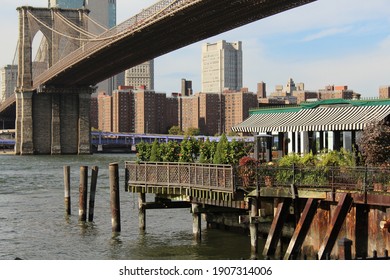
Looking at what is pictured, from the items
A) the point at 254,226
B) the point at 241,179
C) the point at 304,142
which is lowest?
the point at 254,226

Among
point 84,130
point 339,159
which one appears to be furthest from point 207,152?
point 84,130

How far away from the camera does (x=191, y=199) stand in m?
27.1

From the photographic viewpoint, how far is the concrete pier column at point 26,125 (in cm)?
13349

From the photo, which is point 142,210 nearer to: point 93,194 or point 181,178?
point 181,178

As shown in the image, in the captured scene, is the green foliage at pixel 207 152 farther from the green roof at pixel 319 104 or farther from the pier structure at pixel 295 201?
the green roof at pixel 319 104

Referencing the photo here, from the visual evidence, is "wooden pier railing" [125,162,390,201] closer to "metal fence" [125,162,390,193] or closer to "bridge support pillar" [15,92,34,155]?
"metal fence" [125,162,390,193]

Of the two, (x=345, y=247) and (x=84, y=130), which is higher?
(x=84, y=130)

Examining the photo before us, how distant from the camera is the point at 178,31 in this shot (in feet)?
281

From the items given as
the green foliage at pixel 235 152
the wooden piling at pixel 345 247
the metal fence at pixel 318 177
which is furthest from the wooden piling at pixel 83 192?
the wooden piling at pixel 345 247

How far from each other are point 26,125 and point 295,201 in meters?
116

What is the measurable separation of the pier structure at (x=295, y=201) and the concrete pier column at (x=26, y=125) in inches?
4232

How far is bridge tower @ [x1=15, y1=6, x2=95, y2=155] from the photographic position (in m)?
134
